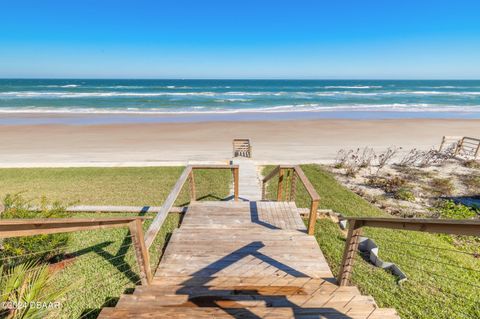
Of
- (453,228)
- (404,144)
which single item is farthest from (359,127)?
(453,228)

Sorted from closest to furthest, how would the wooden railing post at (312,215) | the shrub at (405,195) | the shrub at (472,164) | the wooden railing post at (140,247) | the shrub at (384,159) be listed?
the wooden railing post at (140,247), the wooden railing post at (312,215), the shrub at (405,195), the shrub at (384,159), the shrub at (472,164)

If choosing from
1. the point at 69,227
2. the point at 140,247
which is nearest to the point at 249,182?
the point at 140,247

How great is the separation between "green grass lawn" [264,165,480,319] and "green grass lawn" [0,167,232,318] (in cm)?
355

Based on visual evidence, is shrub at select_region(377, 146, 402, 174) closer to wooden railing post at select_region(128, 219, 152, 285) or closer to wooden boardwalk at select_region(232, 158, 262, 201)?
wooden boardwalk at select_region(232, 158, 262, 201)

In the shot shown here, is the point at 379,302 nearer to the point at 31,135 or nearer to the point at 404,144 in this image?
the point at 404,144

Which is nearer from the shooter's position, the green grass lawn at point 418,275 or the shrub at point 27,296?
the shrub at point 27,296

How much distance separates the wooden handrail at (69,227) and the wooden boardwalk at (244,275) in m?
0.40

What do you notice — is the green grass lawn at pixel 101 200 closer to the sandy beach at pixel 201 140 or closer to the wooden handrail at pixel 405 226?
the sandy beach at pixel 201 140

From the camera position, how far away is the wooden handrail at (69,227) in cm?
172

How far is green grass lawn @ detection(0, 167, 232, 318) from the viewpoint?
387cm

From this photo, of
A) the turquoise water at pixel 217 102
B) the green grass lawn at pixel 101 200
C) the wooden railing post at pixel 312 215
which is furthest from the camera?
the turquoise water at pixel 217 102

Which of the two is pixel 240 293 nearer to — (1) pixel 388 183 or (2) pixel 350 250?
(2) pixel 350 250

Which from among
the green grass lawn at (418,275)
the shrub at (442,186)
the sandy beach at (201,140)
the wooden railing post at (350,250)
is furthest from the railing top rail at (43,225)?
the shrub at (442,186)

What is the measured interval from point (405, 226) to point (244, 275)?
2348mm
